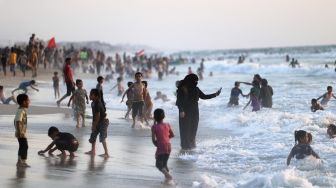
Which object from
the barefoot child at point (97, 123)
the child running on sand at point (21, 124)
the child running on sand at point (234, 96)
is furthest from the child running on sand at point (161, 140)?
the child running on sand at point (234, 96)

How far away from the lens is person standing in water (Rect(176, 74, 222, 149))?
40.5 ft

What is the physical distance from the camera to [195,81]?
12.4m

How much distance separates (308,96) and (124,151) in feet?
62.5

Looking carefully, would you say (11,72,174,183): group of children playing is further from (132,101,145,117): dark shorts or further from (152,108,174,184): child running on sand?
(132,101,145,117): dark shorts

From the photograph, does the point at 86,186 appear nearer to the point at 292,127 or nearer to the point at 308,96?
the point at 292,127

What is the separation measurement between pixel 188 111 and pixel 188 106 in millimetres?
104

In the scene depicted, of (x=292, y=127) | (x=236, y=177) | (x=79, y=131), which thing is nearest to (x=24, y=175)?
(x=236, y=177)

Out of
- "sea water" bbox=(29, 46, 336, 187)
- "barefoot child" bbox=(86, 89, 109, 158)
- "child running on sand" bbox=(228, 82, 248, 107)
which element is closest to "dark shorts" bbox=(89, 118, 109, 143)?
"barefoot child" bbox=(86, 89, 109, 158)

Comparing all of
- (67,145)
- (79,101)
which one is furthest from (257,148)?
(79,101)

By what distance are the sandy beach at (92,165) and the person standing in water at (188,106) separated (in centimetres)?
31

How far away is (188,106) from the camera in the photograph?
1245 cm

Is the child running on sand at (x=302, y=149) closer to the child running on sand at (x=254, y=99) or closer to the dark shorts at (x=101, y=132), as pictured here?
the dark shorts at (x=101, y=132)

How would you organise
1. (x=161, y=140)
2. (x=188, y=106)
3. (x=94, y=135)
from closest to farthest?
(x=161, y=140) < (x=94, y=135) < (x=188, y=106)

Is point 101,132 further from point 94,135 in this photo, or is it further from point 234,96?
point 234,96
